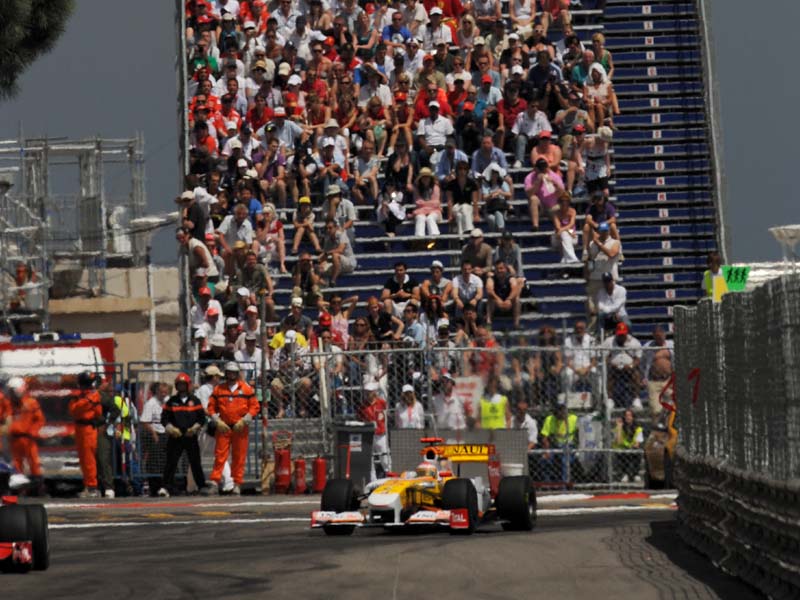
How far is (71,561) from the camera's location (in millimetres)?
15242

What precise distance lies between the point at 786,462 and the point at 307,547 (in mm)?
5683

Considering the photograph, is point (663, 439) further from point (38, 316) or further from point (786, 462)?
point (38, 316)

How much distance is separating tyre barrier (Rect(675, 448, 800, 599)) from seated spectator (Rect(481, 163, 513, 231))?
13.3 metres

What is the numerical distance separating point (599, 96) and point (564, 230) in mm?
3236

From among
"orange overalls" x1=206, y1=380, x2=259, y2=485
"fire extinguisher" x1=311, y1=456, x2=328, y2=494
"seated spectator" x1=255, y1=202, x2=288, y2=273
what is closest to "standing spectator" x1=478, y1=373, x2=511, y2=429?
"fire extinguisher" x1=311, y1=456, x2=328, y2=494

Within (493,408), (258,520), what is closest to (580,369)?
(493,408)

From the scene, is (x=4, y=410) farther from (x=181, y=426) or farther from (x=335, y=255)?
(x=335, y=255)

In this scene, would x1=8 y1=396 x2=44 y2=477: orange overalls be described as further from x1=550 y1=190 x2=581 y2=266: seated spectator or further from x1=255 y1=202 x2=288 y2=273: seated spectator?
x1=550 y1=190 x2=581 y2=266: seated spectator

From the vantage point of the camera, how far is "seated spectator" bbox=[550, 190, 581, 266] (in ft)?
93.9

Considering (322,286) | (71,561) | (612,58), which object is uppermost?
(612,58)

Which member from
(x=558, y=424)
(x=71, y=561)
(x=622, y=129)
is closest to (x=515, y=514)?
(x=71, y=561)

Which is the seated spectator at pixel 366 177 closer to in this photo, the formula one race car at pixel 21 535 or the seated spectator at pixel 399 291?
the seated spectator at pixel 399 291

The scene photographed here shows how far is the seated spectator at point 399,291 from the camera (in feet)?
88.7

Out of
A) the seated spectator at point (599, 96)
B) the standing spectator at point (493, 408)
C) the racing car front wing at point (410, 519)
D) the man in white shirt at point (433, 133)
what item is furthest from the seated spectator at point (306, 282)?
the racing car front wing at point (410, 519)
